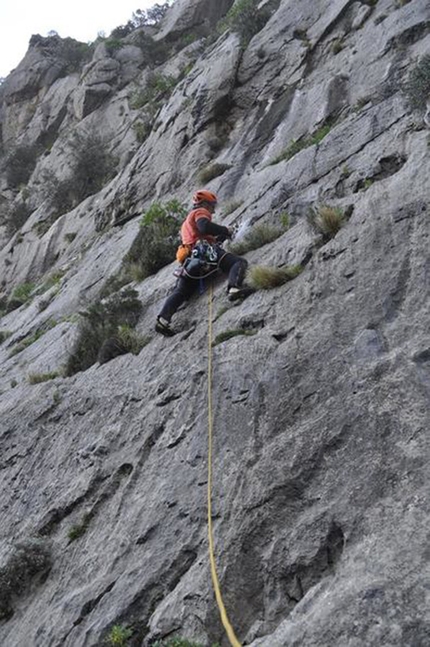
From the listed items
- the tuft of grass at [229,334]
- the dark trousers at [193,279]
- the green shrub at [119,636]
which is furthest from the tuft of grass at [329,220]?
the green shrub at [119,636]

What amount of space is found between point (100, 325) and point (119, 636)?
6135mm

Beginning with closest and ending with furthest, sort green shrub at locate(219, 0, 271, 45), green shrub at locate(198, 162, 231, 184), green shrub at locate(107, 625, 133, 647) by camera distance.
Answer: green shrub at locate(107, 625, 133, 647) < green shrub at locate(198, 162, 231, 184) < green shrub at locate(219, 0, 271, 45)

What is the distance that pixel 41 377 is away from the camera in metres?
10.3

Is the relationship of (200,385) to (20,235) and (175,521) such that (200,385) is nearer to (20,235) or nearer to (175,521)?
(175,521)

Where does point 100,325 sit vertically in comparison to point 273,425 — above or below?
above

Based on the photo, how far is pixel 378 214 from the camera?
22.7 ft

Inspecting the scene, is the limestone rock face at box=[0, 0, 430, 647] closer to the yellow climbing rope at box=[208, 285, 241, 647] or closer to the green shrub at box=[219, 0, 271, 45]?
→ the yellow climbing rope at box=[208, 285, 241, 647]

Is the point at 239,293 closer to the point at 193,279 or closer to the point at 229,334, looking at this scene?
the point at 229,334

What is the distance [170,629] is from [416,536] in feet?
6.81

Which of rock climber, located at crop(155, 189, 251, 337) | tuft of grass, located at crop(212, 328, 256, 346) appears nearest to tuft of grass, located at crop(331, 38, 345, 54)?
rock climber, located at crop(155, 189, 251, 337)

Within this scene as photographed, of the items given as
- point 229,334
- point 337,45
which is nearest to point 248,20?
point 337,45

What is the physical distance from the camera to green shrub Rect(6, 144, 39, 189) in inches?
1393

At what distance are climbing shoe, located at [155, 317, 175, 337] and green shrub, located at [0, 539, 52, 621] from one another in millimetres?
3398

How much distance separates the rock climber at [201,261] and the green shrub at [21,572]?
11.5ft
